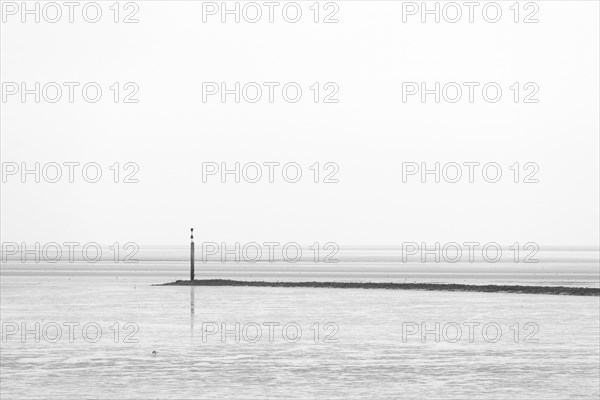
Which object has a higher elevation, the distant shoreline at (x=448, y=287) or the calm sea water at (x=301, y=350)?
the calm sea water at (x=301, y=350)

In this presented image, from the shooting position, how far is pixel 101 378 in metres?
21.9

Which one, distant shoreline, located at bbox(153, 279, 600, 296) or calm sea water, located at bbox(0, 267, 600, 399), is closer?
calm sea water, located at bbox(0, 267, 600, 399)

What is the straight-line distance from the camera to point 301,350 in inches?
1073

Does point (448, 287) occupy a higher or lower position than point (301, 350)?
lower

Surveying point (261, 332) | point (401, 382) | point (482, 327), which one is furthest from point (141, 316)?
point (401, 382)

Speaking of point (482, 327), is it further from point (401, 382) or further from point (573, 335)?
point (401, 382)

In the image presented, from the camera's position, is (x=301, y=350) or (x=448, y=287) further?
(x=448, y=287)

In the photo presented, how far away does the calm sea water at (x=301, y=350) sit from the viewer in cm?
2059

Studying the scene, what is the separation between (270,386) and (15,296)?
34602 millimetres

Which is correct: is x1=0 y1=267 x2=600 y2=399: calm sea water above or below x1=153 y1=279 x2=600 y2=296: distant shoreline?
above

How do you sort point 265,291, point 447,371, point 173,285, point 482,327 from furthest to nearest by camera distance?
1. point 173,285
2. point 265,291
3. point 482,327
4. point 447,371

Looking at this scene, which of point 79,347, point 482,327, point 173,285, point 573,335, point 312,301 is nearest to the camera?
point 79,347

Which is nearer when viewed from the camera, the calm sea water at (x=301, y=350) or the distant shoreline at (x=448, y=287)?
the calm sea water at (x=301, y=350)

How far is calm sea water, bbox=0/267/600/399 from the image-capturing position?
67.6ft
